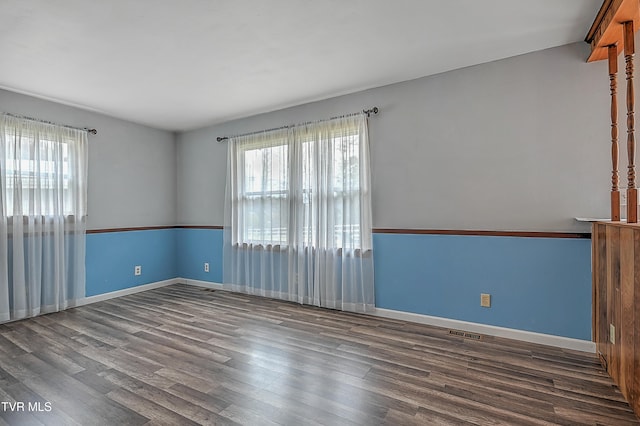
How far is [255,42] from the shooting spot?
236cm

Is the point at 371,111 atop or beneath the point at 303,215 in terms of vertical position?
atop

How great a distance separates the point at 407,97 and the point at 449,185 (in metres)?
0.97

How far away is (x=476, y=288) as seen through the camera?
109 inches

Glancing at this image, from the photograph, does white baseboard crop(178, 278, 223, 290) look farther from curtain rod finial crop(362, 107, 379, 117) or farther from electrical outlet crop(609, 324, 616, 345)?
electrical outlet crop(609, 324, 616, 345)

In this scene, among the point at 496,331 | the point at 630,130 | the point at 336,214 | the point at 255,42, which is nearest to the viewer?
the point at 630,130

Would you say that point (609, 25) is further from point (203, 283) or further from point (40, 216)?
point (40, 216)

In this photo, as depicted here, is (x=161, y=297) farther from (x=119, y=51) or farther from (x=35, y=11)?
(x=35, y=11)

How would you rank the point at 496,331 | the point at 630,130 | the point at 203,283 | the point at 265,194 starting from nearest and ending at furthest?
1. the point at 630,130
2. the point at 496,331
3. the point at 265,194
4. the point at 203,283

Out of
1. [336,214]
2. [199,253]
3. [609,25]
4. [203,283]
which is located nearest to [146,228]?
[199,253]

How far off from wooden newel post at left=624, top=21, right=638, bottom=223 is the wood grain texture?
115mm

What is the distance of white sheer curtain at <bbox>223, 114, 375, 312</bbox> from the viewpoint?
3324mm

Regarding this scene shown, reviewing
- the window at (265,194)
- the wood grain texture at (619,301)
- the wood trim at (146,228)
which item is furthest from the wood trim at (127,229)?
the wood grain texture at (619,301)

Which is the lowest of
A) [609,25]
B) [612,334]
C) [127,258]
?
[612,334]

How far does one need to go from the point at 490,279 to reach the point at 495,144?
3.83 feet
